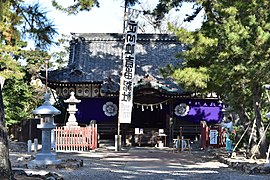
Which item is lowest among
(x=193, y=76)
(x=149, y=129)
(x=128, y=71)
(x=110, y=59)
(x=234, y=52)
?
(x=149, y=129)

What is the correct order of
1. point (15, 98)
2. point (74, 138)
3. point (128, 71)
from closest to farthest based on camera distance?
point (74, 138)
point (128, 71)
point (15, 98)

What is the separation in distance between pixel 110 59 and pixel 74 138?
6.50 metres

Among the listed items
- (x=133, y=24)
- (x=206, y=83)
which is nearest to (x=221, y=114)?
(x=133, y=24)

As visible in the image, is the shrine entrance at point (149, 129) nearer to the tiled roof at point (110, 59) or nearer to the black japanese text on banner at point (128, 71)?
the tiled roof at point (110, 59)

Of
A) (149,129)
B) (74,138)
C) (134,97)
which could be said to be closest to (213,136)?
(149,129)

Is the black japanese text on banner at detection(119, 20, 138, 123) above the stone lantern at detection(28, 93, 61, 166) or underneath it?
above

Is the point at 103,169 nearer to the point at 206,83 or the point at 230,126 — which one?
the point at 206,83

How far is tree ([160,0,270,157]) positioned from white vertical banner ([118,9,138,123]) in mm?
5239

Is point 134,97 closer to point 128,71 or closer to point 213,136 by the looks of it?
point 128,71

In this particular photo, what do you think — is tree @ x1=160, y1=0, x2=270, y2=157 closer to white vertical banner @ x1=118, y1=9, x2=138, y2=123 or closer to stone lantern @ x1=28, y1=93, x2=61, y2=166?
stone lantern @ x1=28, y1=93, x2=61, y2=166

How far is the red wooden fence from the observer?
53.4 feet

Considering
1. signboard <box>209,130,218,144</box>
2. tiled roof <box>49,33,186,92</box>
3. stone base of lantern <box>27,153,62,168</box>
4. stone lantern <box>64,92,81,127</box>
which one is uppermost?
tiled roof <box>49,33,186,92</box>

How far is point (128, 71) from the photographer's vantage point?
667 inches

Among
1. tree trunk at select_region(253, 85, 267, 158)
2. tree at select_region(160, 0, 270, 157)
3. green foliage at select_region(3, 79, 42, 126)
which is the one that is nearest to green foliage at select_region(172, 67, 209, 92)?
tree at select_region(160, 0, 270, 157)
